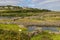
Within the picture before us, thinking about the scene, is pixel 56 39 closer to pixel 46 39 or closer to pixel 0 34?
pixel 46 39

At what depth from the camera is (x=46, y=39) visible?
38.7 metres

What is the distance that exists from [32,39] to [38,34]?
4118 mm

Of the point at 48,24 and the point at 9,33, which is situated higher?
the point at 9,33

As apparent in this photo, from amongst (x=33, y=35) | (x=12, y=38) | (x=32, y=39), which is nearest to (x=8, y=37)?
(x=12, y=38)

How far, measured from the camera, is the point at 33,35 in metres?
43.7

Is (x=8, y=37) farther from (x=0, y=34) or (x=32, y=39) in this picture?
(x=32, y=39)

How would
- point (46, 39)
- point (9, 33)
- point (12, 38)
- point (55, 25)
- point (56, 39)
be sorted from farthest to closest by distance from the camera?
1. point (55, 25)
2. point (56, 39)
3. point (46, 39)
4. point (9, 33)
5. point (12, 38)

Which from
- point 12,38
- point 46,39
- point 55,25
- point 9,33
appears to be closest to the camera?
point 12,38

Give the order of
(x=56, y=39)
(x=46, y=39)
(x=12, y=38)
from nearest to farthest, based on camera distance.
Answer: (x=12, y=38) < (x=46, y=39) < (x=56, y=39)

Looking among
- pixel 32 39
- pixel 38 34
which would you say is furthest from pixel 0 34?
pixel 38 34

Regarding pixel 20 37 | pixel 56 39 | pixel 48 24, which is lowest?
pixel 48 24

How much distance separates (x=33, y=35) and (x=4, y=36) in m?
11.3

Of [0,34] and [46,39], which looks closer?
[0,34]

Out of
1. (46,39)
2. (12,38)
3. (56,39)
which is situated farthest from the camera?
(56,39)
